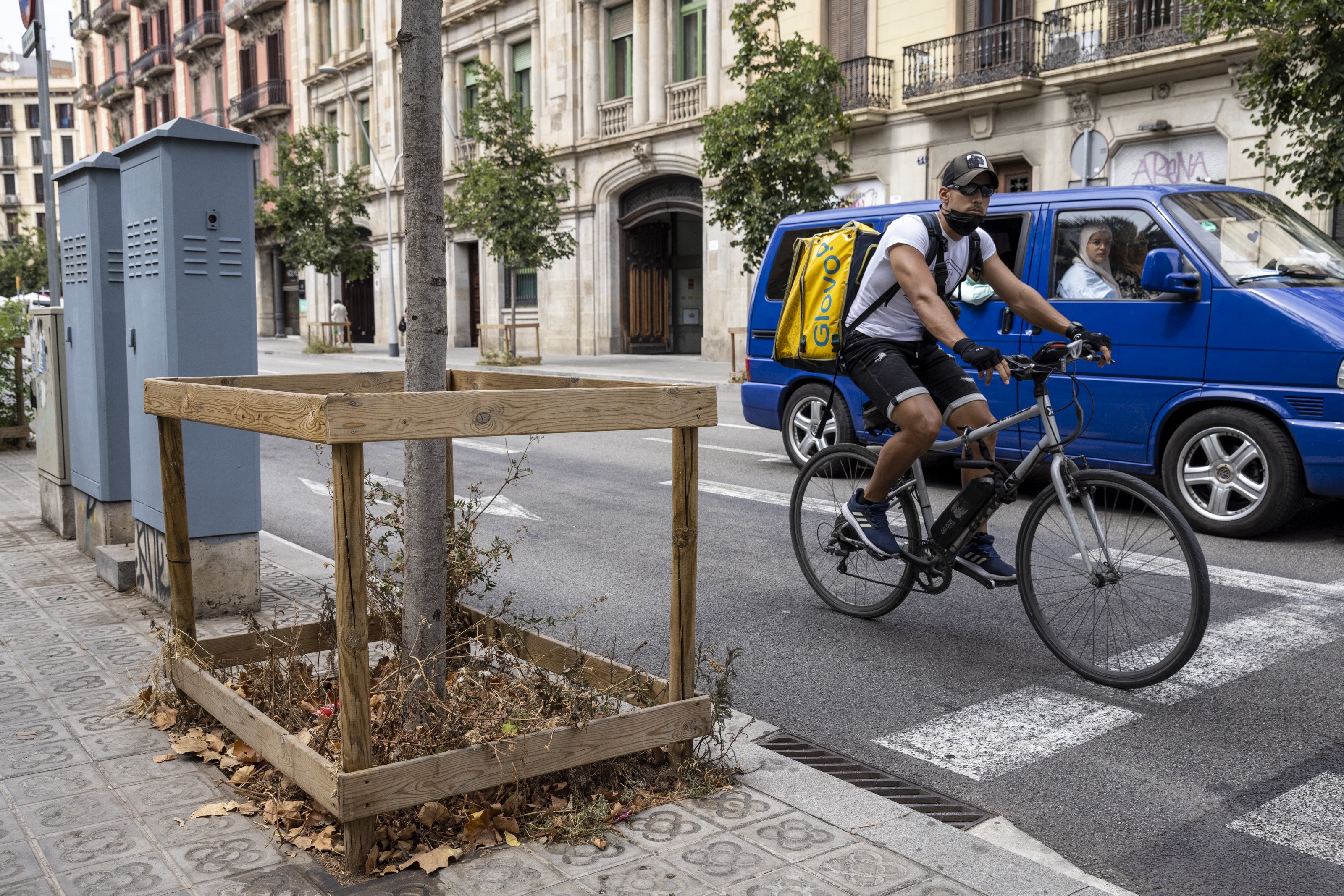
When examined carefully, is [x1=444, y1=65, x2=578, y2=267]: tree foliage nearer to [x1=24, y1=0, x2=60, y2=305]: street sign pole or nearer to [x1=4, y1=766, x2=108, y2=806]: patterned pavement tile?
[x1=24, y1=0, x2=60, y2=305]: street sign pole

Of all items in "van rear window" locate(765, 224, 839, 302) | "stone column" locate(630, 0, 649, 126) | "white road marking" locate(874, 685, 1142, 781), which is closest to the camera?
"white road marking" locate(874, 685, 1142, 781)

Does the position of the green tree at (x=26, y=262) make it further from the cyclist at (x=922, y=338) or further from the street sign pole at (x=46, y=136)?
the cyclist at (x=922, y=338)

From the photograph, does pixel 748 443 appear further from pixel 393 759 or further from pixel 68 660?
pixel 393 759

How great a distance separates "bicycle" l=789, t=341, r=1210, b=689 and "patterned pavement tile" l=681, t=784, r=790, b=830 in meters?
1.76

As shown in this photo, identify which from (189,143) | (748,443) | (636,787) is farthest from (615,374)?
(636,787)

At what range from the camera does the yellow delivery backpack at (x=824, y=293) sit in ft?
17.7

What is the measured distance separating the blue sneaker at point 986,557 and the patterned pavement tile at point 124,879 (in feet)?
10.7

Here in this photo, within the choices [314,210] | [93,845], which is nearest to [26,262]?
[314,210]

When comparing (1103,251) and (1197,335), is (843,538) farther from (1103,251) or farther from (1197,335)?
(1103,251)

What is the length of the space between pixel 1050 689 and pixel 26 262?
80490 millimetres

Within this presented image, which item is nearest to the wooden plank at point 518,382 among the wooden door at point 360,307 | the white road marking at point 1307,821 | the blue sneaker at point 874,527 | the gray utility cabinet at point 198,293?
the gray utility cabinet at point 198,293

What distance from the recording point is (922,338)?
5.07 m

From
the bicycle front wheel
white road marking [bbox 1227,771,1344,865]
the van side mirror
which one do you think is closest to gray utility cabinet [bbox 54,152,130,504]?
the bicycle front wheel

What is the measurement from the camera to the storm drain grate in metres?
3.33
